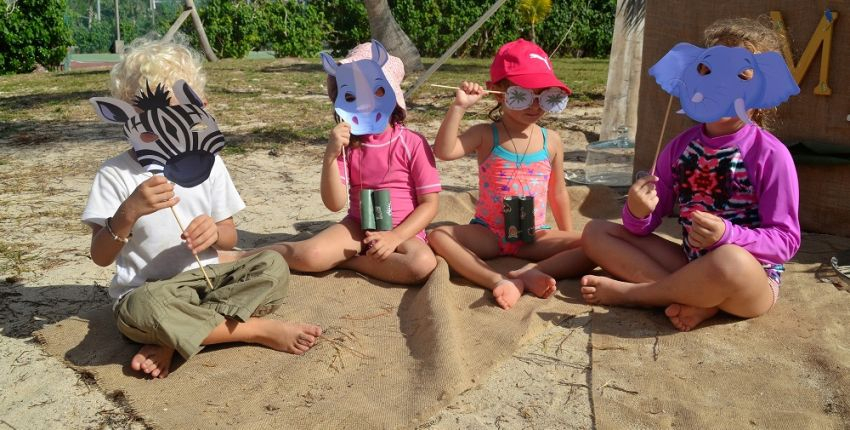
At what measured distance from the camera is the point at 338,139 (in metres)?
3.36

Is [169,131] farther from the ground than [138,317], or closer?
farther from the ground

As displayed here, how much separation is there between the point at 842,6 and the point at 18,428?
3.82 metres

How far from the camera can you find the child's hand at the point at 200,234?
2.86 meters

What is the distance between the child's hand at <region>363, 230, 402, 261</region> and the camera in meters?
3.52

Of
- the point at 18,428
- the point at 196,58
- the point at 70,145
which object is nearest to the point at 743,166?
the point at 196,58

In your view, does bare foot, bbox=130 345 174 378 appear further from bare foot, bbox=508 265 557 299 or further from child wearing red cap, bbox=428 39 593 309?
bare foot, bbox=508 265 557 299

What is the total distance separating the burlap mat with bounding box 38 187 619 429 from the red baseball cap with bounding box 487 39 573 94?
0.85m

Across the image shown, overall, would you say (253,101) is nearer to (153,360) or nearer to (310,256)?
(310,256)

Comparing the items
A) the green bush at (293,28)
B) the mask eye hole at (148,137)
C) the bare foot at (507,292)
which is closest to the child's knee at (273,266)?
the mask eye hole at (148,137)

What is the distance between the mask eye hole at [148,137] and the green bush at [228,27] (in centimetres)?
1658

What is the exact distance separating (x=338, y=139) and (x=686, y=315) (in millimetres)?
1478

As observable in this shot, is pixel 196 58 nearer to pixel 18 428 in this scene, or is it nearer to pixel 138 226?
pixel 138 226

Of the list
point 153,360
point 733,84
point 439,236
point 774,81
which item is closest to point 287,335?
point 153,360

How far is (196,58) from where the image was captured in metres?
3.07
